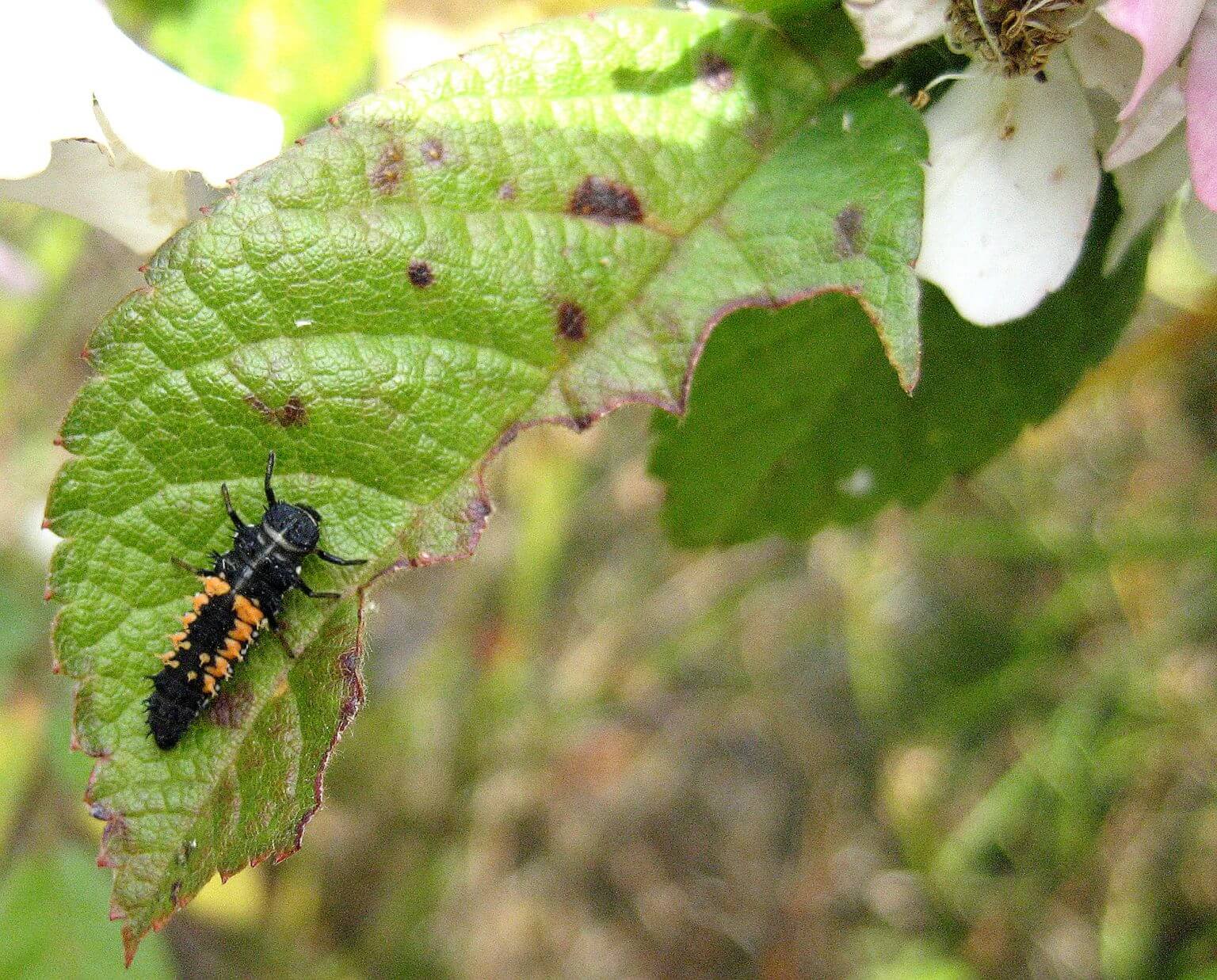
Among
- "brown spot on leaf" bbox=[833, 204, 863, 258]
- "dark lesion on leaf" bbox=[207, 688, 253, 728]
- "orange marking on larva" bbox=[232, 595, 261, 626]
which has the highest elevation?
"brown spot on leaf" bbox=[833, 204, 863, 258]

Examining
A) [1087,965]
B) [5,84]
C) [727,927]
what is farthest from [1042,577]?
[5,84]

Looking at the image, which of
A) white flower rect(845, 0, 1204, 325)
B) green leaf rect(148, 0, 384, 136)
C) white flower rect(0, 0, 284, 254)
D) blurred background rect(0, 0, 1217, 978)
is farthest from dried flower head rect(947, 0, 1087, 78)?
blurred background rect(0, 0, 1217, 978)

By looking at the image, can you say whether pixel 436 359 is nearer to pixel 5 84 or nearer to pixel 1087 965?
pixel 5 84

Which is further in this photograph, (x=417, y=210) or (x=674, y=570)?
(x=674, y=570)

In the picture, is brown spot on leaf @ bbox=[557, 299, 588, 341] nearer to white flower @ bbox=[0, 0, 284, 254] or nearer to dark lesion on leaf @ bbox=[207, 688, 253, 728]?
white flower @ bbox=[0, 0, 284, 254]

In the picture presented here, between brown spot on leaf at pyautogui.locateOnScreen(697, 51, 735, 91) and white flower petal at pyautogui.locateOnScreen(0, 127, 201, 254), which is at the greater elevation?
white flower petal at pyautogui.locateOnScreen(0, 127, 201, 254)

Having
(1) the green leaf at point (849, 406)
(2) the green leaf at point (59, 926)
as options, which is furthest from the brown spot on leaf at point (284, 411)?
(2) the green leaf at point (59, 926)
